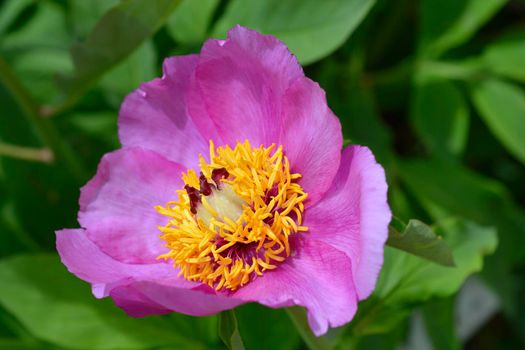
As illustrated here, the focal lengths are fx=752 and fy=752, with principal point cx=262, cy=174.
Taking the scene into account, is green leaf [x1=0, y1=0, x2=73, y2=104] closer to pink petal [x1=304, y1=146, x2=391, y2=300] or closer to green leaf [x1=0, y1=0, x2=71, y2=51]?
green leaf [x1=0, y1=0, x2=71, y2=51]

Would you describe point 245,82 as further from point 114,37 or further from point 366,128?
point 366,128

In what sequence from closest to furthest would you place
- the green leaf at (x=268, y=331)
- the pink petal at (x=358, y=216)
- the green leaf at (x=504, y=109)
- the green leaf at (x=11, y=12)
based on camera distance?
the pink petal at (x=358, y=216) < the green leaf at (x=268, y=331) < the green leaf at (x=504, y=109) < the green leaf at (x=11, y=12)

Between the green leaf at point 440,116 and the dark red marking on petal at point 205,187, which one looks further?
the green leaf at point 440,116

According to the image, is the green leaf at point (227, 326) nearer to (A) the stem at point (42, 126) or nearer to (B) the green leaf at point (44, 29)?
(A) the stem at point (42, 126)

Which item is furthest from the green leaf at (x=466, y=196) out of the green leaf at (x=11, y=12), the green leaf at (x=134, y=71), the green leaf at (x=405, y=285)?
the green leaf at (x=11, y=12)

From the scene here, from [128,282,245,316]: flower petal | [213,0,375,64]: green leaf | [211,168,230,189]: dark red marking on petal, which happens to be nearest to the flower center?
[211,168,230,189]: dark red marking on petal

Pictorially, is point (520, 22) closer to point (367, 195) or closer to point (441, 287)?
point (441, 287)

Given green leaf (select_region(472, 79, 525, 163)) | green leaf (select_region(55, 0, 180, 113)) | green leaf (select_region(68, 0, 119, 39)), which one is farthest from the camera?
green leaf (select_region(472, 79, 525, 163))
